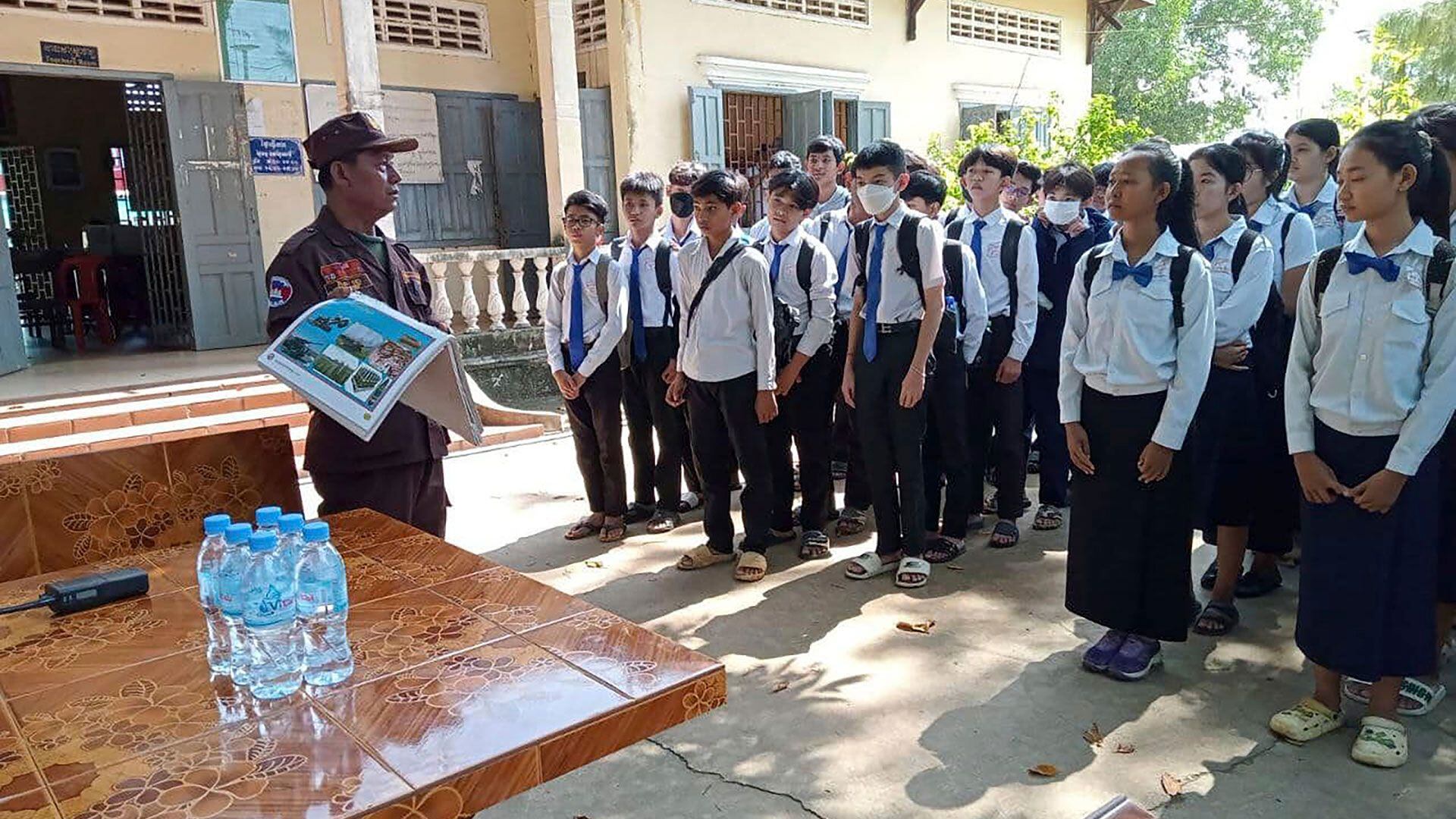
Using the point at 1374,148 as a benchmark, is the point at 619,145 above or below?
above

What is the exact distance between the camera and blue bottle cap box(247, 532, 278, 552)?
4.96 ft

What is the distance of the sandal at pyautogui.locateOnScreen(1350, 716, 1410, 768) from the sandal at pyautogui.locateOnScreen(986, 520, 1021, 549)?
74.6 inches

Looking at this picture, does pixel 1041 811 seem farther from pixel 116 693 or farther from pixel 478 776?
pixel 116 693

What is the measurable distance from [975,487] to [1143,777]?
7.64 ft

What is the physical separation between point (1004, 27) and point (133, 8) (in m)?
9.69

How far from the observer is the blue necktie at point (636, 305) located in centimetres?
491

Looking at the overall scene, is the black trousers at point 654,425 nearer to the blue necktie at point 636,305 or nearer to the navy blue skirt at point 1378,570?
the blue necktie at point 636,305

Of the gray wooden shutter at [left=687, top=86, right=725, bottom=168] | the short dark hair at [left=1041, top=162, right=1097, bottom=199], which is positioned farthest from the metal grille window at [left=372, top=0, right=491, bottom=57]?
the short dark hair at [left=1041, top=162, right=1097, bottom=199]

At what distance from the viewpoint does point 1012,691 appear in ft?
10.3

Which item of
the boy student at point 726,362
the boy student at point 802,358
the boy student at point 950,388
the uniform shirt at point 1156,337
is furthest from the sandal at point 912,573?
the uniform shirt at point 1156,337

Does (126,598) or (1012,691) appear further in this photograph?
(1012,691)

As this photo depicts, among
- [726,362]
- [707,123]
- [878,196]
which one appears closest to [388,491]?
[726,362]

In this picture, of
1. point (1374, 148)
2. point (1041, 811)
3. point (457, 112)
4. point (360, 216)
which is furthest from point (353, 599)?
point (457, 112)

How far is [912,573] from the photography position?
407 cm
